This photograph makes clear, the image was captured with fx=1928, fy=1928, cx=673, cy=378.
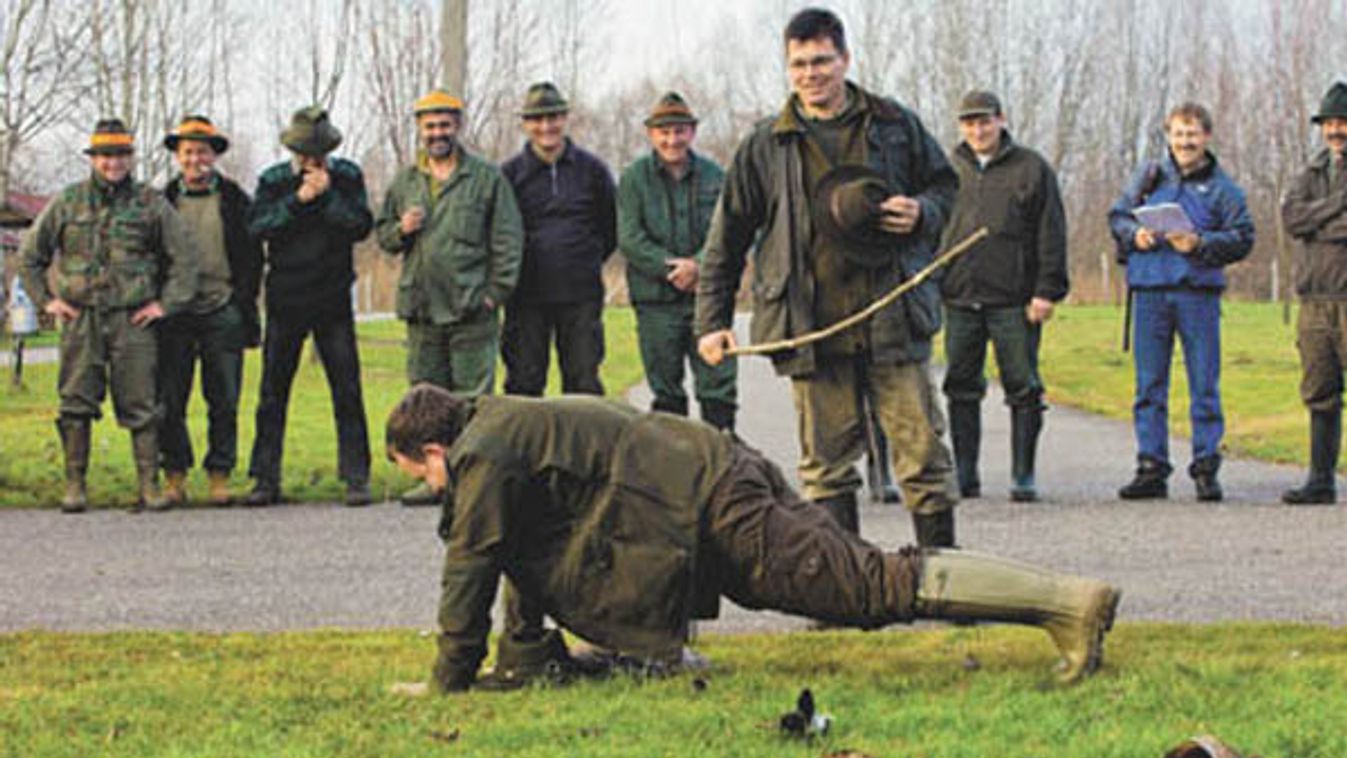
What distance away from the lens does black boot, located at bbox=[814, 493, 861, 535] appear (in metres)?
7.73

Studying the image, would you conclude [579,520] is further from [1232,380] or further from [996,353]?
[1232,380]

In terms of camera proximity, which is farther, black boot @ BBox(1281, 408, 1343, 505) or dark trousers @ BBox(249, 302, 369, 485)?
dark trousers @ BBox(249, 302, 369, 485)

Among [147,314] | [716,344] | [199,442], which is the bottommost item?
[199,442]

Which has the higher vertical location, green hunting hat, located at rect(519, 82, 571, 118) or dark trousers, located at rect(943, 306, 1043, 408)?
green hunting hat, located at rect(519, 82, 571, 118)

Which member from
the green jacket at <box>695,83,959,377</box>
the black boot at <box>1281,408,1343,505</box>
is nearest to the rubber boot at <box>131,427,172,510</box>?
the green jacket at <box>695,83,959,377</box>

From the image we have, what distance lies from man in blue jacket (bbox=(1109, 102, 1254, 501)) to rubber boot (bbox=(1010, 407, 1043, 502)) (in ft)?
2.00

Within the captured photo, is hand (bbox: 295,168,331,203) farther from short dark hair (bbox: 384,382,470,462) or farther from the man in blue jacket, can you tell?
short dark hair (bbox: 384,382,470,462)

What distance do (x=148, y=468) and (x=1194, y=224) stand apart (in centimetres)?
680

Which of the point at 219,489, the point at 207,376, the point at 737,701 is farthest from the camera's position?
the point at 207,376

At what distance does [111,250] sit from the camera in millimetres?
12234

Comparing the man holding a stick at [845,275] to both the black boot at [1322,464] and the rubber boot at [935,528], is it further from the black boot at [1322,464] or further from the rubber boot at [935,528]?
the black boot at [1322,464]

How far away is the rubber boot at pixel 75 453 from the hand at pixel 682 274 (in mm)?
3906

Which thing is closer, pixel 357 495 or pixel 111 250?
pixel 111 250

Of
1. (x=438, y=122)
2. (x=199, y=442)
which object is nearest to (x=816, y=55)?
(x=438, y=122)
